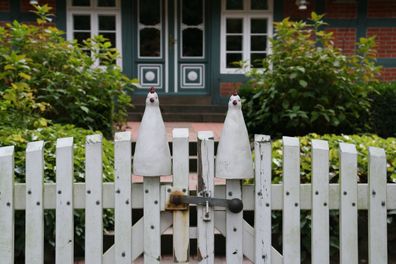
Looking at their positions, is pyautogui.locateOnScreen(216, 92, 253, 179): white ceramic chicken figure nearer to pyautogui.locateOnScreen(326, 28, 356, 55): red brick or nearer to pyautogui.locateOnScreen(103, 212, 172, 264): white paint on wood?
pyautogui.locateOnScreen(103, 212, 172, 264): white paint on wood

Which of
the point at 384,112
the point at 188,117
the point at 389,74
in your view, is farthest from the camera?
the point at 389,74

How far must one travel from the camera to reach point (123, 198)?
252 cm

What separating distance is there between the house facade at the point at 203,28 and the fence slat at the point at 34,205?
8.70 meters

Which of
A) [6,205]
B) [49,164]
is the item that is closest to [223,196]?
[6,205]

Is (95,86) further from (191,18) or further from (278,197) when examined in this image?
(191,18)


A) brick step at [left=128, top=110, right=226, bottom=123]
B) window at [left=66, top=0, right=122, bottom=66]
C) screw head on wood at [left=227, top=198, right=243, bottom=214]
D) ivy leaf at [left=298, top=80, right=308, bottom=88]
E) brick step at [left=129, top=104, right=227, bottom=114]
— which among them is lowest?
brick step at [left=128, top=110, right=226, bottom=123]

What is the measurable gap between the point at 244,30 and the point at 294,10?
41.6 inches

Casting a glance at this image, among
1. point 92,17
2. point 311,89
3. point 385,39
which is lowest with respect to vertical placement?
point 311,89

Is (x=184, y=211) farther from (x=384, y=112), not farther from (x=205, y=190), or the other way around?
(x=384, y=112)

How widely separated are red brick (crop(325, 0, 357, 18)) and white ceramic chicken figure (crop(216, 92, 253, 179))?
9260 mm

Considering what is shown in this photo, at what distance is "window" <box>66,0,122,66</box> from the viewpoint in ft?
36.8

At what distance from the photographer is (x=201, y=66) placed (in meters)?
11.5

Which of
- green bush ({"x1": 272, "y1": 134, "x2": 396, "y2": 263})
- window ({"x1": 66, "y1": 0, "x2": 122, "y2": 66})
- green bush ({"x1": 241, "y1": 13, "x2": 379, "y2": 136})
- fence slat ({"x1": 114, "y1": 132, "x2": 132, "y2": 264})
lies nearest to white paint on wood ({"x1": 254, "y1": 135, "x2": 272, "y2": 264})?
fence slat ({"x1": 114, "y1": 132, "x2": 132, "y2": 264})

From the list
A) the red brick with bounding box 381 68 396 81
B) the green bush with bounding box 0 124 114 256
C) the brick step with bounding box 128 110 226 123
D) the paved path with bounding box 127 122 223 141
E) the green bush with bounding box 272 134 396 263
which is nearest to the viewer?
the green bush with bounding box 0 124 114 256
